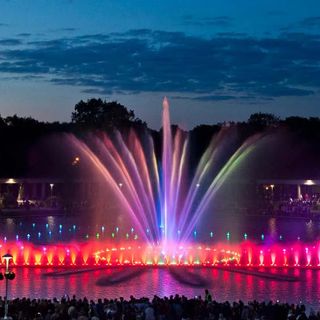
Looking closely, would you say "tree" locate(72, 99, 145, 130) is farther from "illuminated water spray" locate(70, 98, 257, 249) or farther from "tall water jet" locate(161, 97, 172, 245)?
"tall water jet" locate(161, 97, 172, 245)

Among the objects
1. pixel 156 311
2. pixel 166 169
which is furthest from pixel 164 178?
pixel 156 311

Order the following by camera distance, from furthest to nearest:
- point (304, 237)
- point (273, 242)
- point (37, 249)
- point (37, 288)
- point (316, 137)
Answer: point (316, 137)
point (304, 237)
point (273, 242)
point (37, 249)
point (37, 288)

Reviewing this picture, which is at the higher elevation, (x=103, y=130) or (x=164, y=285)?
(x=103, y=130)

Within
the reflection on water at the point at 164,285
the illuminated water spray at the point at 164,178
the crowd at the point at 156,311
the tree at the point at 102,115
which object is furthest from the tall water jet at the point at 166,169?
the tree at the point at 102,115

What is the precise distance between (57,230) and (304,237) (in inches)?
746

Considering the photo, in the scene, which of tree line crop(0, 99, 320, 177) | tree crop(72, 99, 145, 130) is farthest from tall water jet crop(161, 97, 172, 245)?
tree crop(72, 99, 145, 130)

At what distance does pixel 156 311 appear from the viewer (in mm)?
27109

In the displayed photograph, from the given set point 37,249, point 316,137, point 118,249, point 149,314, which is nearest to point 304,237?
point 118,249

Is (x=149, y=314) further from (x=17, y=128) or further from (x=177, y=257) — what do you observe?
(x=17, y=128)

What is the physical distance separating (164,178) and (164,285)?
44.2ft

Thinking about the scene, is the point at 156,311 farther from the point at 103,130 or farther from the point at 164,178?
the point at 103,130

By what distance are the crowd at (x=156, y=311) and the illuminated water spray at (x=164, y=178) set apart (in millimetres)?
18913

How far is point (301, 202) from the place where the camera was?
99.8 m

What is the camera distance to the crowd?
2570cm
